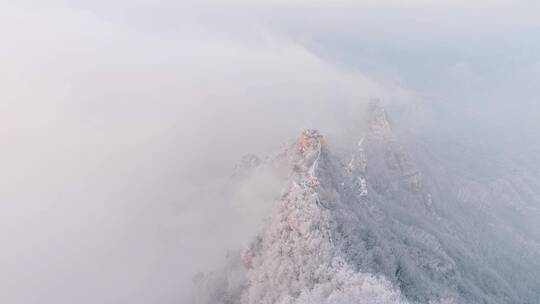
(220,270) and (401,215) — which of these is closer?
(220,270)

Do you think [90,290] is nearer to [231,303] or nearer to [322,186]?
[231,303]

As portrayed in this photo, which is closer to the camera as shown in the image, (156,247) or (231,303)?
(231,303)

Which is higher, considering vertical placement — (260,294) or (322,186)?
(322,186)

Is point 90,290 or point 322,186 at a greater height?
point 322,186

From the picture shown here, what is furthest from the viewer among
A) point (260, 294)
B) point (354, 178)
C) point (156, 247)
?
point (156, 247)

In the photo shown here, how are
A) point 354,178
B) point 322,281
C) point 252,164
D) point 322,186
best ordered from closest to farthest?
point 322,281, point 322,186, point 354,178, point 252,164

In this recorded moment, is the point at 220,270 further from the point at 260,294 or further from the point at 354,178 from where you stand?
the point at 354,178

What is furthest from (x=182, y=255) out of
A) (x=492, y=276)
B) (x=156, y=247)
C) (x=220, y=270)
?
(x=492, y=276)

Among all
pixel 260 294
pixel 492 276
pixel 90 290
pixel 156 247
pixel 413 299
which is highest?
pixel 413 299

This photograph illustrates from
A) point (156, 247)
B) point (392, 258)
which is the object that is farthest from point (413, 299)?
point (156, 247)
